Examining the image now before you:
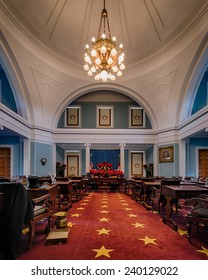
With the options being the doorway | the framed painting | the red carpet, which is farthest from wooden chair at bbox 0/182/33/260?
the framed painting

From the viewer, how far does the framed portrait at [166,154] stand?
1110 cm

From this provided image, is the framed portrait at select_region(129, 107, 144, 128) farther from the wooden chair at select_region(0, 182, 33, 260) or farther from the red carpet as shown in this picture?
the wooden chair at select_region(0, 182, 33, 260)

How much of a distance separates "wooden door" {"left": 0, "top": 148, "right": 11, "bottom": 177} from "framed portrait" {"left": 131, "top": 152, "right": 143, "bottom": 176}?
910 cm

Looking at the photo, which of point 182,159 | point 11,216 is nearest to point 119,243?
point 11,216

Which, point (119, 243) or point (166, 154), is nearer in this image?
point (119, 243)

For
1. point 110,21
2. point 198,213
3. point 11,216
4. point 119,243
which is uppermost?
point 110,21

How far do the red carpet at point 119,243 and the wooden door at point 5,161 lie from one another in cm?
829

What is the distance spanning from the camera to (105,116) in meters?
13.9

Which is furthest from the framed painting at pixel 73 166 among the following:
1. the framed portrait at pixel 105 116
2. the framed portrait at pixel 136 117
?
the framed portrait at pixel 136 117

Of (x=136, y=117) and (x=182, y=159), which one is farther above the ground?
(x=136, y=117)

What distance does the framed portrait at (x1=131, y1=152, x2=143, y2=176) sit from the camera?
1511 cm

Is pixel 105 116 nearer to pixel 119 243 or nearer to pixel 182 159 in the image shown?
pixel 182 159

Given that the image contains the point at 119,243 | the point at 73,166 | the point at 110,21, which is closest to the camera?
the point at 119,243

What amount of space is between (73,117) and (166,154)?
23.3ft
